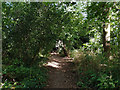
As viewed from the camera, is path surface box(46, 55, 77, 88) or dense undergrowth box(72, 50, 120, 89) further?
path surface box(46, 55, 77, 88)

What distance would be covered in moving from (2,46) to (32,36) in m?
1.46

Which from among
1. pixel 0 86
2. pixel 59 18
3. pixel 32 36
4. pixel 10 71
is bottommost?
pixel 0 86

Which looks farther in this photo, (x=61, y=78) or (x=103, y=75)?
(x=61, y=78)

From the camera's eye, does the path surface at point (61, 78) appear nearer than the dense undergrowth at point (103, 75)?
No

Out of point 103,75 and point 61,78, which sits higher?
point 103,75

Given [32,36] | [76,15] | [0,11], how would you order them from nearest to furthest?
1. [0,11]
2. [32,36]
3. [76,15]

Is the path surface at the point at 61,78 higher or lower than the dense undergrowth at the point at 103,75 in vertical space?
lower

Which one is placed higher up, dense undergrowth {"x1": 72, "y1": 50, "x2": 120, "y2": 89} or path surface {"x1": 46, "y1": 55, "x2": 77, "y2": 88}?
dense undergrowth {"x1": 72, "y1": 50, "x2": 120, "y2": 89}

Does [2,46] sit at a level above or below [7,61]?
above

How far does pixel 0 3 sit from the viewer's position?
16.9 feet

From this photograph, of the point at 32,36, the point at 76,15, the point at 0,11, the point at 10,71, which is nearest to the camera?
the point at 10,71

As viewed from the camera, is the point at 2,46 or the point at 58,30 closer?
the point at 2,46

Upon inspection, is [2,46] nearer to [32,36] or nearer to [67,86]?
[32,36]

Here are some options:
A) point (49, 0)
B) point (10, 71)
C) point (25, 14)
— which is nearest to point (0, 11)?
point (25, 14)
